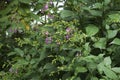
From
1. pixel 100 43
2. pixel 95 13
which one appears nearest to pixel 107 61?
pixel 100 43

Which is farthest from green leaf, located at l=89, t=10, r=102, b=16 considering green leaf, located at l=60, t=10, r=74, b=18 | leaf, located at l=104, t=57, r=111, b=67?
leaf, located at l=104, t=57, r=111, b=67

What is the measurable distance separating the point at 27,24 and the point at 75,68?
5.06ft

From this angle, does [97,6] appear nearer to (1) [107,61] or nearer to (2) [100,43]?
(2) [100,43]

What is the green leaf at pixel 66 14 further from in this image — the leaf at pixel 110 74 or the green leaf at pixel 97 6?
the leaf at pixel 110 74

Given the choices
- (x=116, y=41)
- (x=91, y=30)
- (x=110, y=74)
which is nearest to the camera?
(x=110, y=74)

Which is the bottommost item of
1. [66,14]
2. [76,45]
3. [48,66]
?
[48,66]

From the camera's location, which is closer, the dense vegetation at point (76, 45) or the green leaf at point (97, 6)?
the dense vegetation at point (76, 45)

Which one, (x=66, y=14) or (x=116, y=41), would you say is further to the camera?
(x=66, y=14)

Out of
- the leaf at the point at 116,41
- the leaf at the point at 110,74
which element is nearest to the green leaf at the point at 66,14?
the leaf at the point at 116,41

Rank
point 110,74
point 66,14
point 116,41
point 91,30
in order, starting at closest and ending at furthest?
point 110,74 < point 116,41 < point 91,30 < point 66,14

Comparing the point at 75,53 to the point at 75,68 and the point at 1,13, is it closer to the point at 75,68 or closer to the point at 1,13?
the point at 75,68

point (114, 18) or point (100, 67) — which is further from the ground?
point (114, 18)

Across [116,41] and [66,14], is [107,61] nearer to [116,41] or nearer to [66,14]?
[116,41]

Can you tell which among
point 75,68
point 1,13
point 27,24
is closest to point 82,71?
point 75,68
